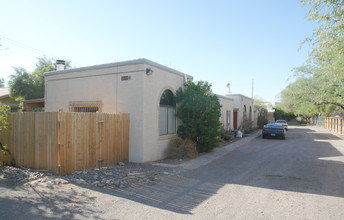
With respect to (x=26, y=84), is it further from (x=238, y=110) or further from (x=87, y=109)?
(x=238, y=110)

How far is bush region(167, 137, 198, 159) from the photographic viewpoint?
10242mm

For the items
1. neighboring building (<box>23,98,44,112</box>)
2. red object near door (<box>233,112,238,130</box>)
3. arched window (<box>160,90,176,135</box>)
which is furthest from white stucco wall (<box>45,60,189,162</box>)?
red object near door (<box>233,112,238,130</box>)

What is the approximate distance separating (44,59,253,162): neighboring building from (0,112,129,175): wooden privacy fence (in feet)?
2.57

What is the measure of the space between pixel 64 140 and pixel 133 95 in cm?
322

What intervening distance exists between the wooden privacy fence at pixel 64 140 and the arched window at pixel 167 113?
2.19 metres

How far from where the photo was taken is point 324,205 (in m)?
4.87

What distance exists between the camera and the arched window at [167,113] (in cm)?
1029

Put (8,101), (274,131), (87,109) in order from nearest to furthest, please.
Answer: (87,109) < (274,131) < (8,101)

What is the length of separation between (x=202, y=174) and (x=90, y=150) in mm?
3801

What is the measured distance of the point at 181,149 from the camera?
10234 mm

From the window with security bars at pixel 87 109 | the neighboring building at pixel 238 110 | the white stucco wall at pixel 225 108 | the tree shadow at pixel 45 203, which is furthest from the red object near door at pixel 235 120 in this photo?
the tree shadow at pixel 45 203

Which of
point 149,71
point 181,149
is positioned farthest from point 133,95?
point 181,149

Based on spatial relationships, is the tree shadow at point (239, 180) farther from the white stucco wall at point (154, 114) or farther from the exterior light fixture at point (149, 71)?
the exterior light fixture at point (149, 71)

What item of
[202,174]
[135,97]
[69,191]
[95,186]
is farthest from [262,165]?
[69,191]
